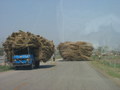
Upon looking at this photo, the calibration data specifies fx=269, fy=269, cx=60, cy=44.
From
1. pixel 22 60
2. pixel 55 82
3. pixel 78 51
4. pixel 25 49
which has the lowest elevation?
pixel 55 82

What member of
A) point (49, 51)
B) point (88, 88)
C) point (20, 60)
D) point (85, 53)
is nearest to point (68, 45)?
point (85, 53)

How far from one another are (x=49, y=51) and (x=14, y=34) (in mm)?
5061

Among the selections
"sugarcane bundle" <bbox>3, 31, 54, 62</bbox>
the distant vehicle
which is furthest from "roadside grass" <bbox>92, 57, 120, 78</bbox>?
the distant vehicle

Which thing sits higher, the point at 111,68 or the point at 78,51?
the point at 78,51

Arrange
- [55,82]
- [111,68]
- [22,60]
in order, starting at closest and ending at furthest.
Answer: [55,82] < [22,60] < [111,68]

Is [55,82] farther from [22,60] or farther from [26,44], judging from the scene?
[26,44]

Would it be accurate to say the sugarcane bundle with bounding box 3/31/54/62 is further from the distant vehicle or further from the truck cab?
the truck cab

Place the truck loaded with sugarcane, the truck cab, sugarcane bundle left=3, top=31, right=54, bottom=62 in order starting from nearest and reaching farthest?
1. the truck cab
2. the truck loaded with sugarcane
3. sugarcane bundle left=3, top=31, right=54, bottom=62

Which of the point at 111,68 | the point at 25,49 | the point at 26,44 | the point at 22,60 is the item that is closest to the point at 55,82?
the point at 22,60

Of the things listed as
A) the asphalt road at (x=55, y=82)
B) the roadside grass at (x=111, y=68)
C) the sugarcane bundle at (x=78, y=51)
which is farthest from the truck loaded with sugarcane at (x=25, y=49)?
the sugarcane bundle at (x=78, y=51)

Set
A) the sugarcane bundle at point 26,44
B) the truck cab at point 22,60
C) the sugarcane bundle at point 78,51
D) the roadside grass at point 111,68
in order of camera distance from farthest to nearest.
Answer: the sugarcane bundle at point 78,51, the sugarcane bundle at point 26,44, the truck cab at point 22,60, the roadside grass at point 111,68

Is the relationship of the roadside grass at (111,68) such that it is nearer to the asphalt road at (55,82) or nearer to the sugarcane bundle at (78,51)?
the asphalt road at (55,82)

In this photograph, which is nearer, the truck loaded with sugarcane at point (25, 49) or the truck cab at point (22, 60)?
the truck cab at point (22, 60)

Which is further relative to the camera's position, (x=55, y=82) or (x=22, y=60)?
(x=22, y=60)
